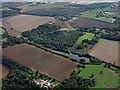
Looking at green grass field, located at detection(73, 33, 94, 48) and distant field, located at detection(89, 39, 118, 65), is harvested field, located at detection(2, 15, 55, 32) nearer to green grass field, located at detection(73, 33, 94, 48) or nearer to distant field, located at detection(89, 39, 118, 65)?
green grass field, located at detection(73, 33, 94, 48)

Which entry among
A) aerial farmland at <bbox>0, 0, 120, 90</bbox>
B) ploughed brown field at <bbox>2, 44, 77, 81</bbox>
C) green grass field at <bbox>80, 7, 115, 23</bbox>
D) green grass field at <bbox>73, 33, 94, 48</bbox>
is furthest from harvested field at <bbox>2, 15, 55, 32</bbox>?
green grass field at <bbox>73, 33, 94, 48</bbox>

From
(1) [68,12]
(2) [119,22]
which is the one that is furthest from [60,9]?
(2) [119,22]

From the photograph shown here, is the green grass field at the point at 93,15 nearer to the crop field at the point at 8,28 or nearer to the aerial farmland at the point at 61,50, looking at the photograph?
the aerial farmland at the point at 61,50

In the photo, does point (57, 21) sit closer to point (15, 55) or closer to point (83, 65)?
point (15, 55)

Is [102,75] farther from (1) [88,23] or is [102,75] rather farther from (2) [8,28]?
(2) [8,28]

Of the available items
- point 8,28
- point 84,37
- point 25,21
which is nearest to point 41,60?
point 84,37

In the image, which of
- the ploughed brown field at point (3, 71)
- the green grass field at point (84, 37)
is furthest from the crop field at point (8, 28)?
the green grass field at point (84, 37)
